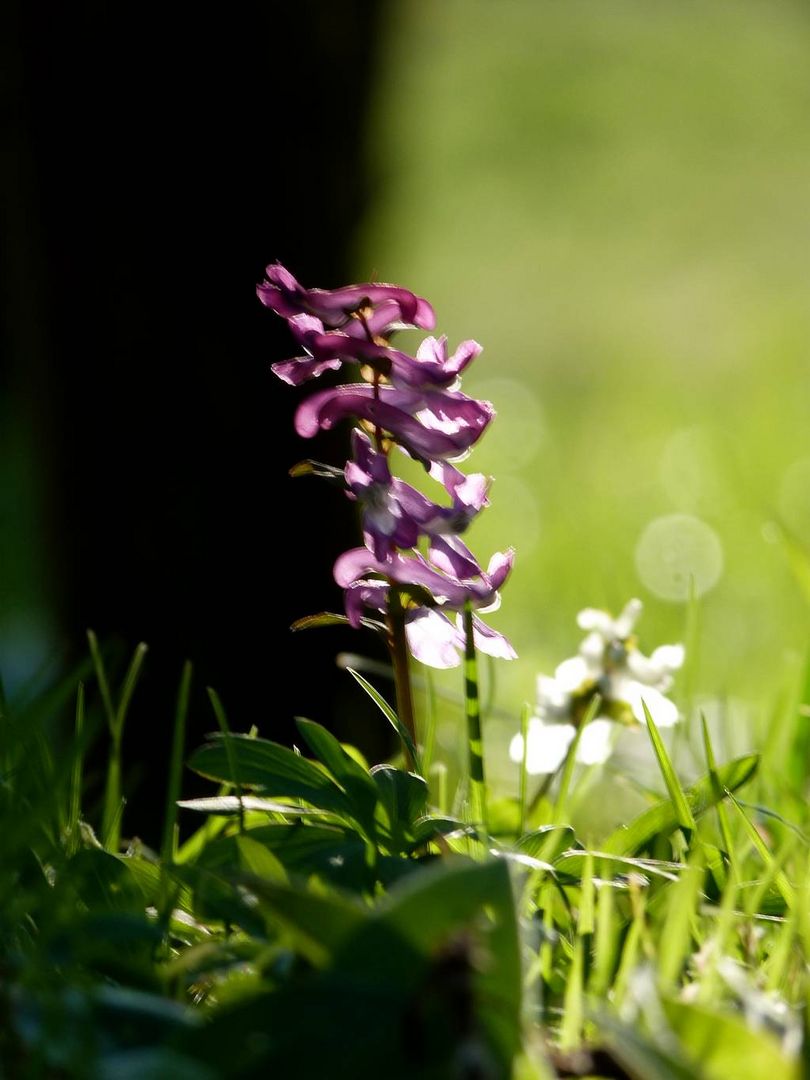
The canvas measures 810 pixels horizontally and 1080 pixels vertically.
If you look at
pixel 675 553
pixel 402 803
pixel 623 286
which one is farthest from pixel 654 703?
pixel 623 286

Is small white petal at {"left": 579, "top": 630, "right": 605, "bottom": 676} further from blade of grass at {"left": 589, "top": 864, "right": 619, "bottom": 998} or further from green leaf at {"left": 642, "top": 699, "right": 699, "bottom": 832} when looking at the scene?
blade of grass at {"left": 589, "top": 864, "right": 619, "bottom": 998}

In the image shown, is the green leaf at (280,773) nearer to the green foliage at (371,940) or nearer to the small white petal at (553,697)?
the green foliage at (371,940)

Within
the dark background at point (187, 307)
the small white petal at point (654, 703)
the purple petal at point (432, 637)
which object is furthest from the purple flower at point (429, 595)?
the dark background at point (187, 307)

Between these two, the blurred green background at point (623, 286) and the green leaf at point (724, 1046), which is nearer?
the green leaf at point (724, 1046)

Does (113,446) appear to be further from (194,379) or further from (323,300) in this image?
(323,300)

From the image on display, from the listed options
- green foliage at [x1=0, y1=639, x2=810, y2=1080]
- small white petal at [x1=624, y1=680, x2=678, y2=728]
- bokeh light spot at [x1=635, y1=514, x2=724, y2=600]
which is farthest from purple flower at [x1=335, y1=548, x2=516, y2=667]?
bokeh light spot at [x1=635, y1=514, x2=724, y2=600]

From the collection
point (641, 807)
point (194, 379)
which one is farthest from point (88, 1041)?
point (194, 379)

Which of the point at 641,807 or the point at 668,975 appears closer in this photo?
the point at 668,975

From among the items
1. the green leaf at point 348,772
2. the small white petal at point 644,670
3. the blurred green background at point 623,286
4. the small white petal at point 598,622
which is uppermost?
the blurred green background at point 623,286
